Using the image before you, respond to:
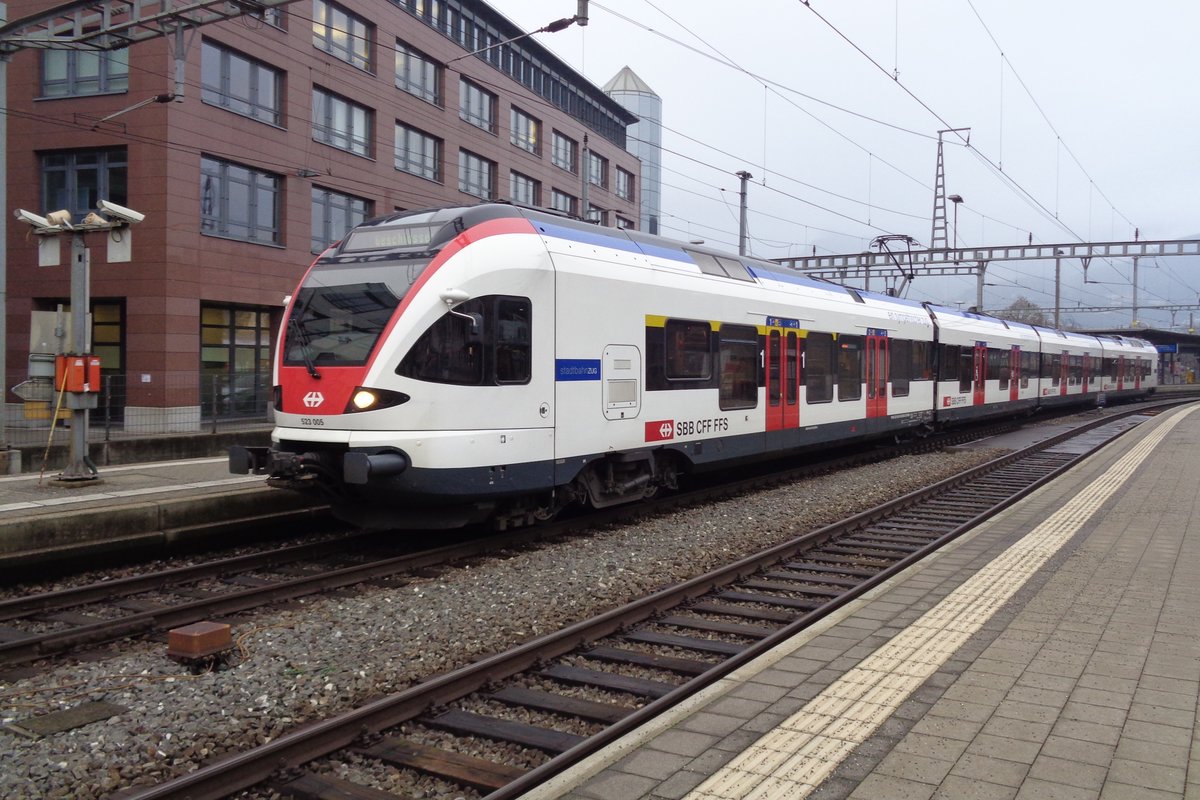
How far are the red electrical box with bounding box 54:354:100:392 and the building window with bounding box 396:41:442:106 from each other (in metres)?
20.3

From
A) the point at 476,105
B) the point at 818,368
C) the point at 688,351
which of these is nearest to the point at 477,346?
the point at 688,351

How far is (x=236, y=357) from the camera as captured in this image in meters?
24.0

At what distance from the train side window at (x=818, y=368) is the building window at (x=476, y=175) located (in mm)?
20647

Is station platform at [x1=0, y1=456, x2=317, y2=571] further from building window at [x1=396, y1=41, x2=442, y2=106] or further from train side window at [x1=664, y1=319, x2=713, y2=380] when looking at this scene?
building window at [x1=396, y1=41, x2=442, y2=106]

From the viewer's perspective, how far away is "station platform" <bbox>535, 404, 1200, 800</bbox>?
3711 millimetres

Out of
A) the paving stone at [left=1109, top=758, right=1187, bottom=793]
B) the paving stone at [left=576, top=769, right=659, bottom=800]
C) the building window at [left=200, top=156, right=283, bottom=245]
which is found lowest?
the paving stone at [left=576, top=769, right=659, bottom=800]

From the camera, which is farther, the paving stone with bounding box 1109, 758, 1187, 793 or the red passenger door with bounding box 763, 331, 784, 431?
the red passenger door with bounding box 763, 331, 784, 431

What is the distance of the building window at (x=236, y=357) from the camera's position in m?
21.1

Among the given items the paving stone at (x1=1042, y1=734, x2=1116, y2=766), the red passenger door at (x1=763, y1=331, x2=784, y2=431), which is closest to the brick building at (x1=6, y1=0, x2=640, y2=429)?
the red passenger door at (x1=763, y1=331, x2=784, y2=431)

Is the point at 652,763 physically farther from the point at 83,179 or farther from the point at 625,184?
the point at 625,184

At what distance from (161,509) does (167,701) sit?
15.7 feet

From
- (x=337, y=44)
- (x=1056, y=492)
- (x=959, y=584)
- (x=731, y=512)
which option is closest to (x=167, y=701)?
(x=959, y=584)

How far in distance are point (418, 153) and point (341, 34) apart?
16.0 ft

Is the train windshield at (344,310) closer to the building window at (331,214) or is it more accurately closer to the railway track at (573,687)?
the railway track at (573,687)
